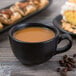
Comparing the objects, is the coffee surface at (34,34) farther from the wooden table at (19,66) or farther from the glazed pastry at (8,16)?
the glazed pastry at (8,16)

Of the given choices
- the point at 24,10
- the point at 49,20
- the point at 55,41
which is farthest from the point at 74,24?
the point at 55,41

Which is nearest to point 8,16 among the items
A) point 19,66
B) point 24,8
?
point 24,8

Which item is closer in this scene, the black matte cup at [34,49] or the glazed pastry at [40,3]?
the black matte cup at [34,49]

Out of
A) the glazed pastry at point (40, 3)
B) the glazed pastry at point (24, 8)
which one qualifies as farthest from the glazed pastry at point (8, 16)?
the glazed pastry at point (40, 3)

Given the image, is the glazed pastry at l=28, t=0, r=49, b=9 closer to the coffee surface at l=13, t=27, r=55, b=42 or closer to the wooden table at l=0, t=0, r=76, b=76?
the wooden table at l=0, t=0, r=76, b=76

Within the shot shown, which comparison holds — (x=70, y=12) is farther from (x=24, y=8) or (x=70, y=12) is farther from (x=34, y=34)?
(x=34, y=34)

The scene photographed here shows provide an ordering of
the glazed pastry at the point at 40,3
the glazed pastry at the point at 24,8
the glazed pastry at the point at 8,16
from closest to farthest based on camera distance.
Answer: the glazed pastry at the point at 8,16 → the glazed pastry at the point at 24,8 → the glazed pastry at the point at 40,3

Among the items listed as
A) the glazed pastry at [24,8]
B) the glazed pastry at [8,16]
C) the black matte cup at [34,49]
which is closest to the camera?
the black matte cup at [34,49]
